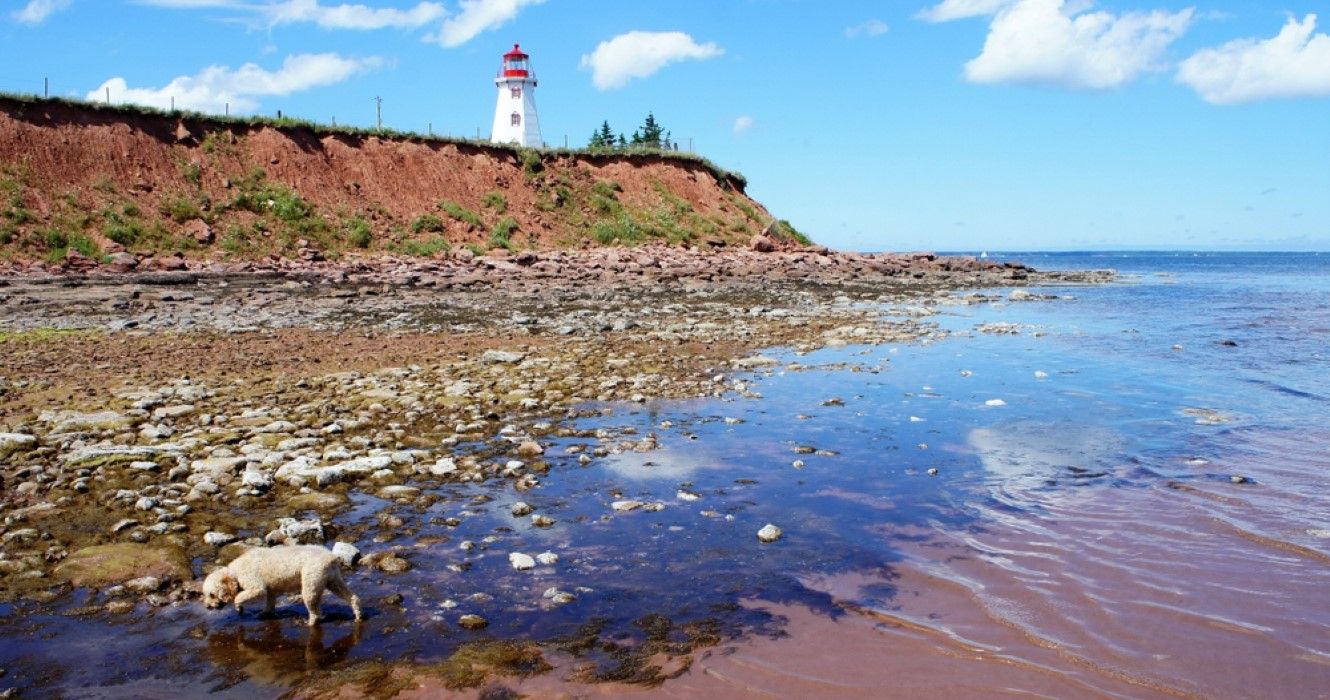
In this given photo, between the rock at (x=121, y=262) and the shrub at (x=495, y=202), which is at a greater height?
the shrub at (x=495, y=202)

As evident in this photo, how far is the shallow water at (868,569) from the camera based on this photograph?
4.76 metres

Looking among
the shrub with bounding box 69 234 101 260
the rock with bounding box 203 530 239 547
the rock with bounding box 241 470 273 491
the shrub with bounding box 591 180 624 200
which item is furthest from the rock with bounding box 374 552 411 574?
the shrub with bounding box 591 180 624 200

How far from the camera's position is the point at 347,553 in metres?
6.05

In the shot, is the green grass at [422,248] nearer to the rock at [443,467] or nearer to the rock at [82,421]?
the rock at [82,421]

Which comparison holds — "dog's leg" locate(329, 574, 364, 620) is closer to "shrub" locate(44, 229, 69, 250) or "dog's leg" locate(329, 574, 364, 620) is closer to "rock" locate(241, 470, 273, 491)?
"rock" locate(241, 470, 273, 491)

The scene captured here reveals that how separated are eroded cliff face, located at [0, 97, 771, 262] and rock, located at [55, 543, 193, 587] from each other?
106ft

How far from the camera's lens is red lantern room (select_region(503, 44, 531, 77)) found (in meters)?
60.7

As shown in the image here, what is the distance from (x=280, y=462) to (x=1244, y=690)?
7.42 meters

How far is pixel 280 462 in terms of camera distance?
26.6 ft

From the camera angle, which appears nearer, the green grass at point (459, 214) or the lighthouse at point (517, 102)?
the green grass at point (459, 214)

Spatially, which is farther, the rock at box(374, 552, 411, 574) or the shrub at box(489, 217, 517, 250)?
the shrub at box(489, 217, 517, 250)

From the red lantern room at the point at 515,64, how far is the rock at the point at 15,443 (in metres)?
55.6

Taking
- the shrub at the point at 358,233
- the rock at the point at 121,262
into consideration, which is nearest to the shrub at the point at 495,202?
the shrub at the point at 358,233

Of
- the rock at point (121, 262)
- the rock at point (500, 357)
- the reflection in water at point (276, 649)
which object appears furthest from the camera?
the rock at point (121, 262)
